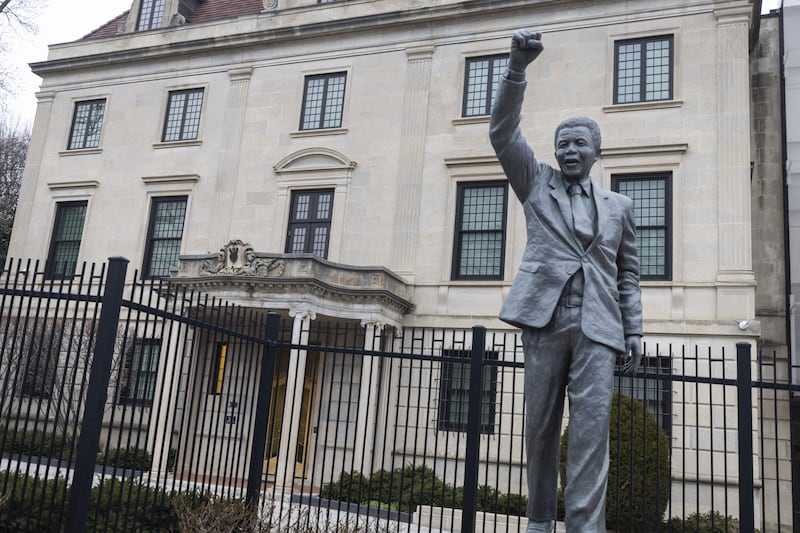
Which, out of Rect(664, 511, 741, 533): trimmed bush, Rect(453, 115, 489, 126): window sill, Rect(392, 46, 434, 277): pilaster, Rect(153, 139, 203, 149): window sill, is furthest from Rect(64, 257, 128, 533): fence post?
Rect(153, 139, 203, 149): window sill

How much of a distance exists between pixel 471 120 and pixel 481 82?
1.23m

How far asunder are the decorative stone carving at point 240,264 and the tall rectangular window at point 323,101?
5.79m

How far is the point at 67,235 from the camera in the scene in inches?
981

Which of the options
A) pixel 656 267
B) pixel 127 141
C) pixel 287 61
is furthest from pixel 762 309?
pixel 127 141

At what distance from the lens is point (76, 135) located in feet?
85.0

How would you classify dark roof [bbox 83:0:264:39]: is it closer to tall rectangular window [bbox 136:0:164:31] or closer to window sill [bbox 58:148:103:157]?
tall rectangular window [bbox 136:0:164:31]

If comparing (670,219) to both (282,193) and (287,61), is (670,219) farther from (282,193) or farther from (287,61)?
(287,61)

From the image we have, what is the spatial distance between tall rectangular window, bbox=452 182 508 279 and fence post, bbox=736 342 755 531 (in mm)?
11839

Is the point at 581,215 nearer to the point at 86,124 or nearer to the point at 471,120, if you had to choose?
the point at 471,120

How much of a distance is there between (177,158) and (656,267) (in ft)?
49.5

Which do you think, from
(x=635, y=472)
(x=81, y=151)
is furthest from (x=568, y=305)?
(x=81, y=151)

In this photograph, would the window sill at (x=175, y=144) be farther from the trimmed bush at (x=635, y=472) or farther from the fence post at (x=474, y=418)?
the fence post at (x=474, y=418)

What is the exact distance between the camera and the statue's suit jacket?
4.50 metres

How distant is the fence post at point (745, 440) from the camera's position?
7.53 meters
